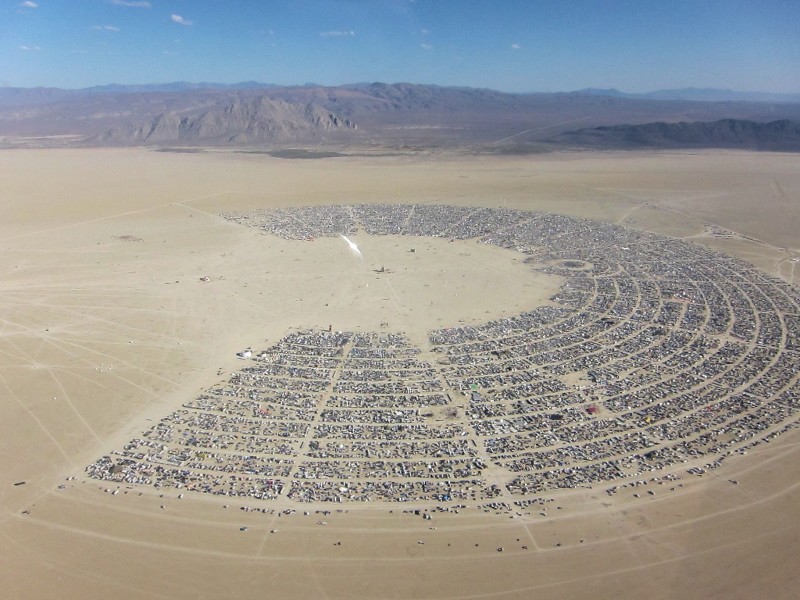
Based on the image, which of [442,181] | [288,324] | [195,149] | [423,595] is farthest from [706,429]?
[195,149]

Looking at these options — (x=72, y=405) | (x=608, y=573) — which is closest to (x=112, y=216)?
(x=72, y=405)

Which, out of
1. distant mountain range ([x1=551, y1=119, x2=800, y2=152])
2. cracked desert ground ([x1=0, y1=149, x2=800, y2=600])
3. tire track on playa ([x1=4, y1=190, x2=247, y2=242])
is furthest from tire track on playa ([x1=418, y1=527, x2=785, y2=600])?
distant mountain range ([x1=551, y1=119, x2=800, y2=152])

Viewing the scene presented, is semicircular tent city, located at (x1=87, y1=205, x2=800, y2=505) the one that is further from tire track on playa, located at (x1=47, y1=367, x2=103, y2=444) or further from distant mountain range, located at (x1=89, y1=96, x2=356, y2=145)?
distant mountain range, located at (x1=89, y1=96, x2=356, y2=145)

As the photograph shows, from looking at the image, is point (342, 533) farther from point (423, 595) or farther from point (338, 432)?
point (338, 432)

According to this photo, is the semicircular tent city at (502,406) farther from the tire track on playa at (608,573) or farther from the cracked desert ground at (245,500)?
the tire track on playa at (608,573)

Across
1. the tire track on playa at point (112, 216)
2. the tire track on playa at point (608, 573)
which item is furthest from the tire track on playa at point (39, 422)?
the tire track on playa at point (112, 216)

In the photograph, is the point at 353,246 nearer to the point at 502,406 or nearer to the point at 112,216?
the point at 502,406
